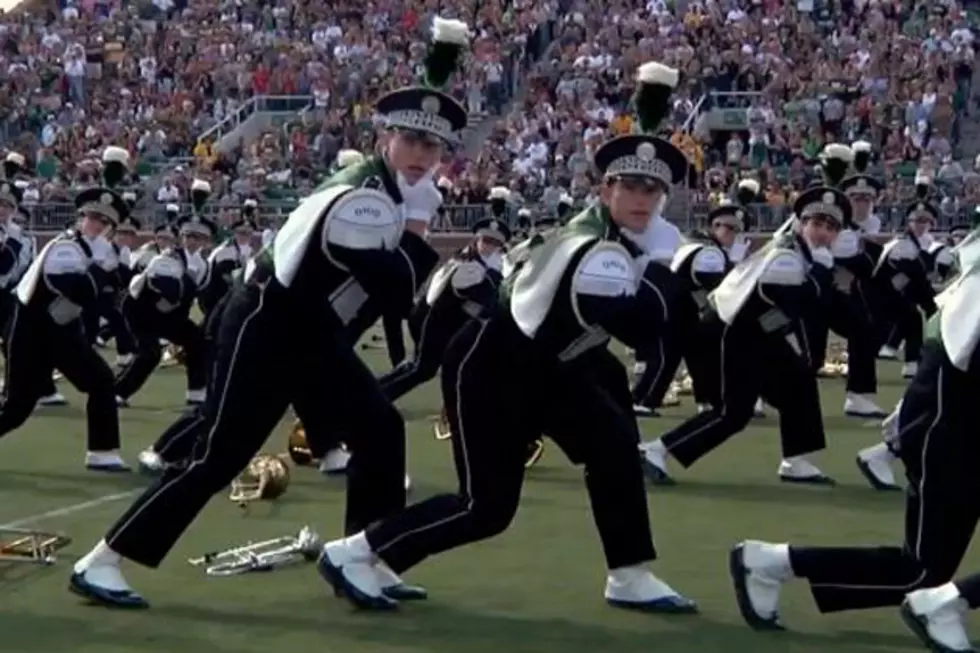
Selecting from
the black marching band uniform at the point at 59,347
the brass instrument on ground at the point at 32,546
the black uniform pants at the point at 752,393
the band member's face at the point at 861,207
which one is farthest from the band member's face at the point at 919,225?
the brass instrument on ground at the point at 32,546

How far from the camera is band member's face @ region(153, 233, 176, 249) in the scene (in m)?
20.4

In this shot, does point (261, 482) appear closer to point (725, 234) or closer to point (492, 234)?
point (492, 234)

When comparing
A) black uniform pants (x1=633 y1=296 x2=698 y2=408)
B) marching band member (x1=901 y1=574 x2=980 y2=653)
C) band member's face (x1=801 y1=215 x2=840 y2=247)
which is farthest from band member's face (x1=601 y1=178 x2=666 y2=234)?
black uniform pants (x1=633 y1=296 x2=698 y2=408)

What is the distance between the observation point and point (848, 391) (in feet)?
58.4

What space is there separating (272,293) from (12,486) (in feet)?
15.3

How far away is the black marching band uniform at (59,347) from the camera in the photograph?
13.1 meters

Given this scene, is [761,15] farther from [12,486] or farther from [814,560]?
[814,560]

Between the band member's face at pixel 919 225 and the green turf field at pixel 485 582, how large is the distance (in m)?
7.93

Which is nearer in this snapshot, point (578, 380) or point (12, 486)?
point (578, 380)

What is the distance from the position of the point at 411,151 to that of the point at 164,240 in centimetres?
1224

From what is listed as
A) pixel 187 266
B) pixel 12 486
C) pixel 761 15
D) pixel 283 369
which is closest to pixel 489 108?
pixel 761 15

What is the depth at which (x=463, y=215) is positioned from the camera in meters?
32.8

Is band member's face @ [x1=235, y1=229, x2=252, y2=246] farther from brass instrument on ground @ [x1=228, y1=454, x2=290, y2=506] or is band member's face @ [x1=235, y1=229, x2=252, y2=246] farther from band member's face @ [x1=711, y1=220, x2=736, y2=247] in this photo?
brass instrument on ground @ [x1=228, y1=454, x2=290, y2=506]

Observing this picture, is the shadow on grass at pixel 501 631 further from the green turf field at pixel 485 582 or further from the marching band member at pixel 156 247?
the marching band member at pixel 156 247
